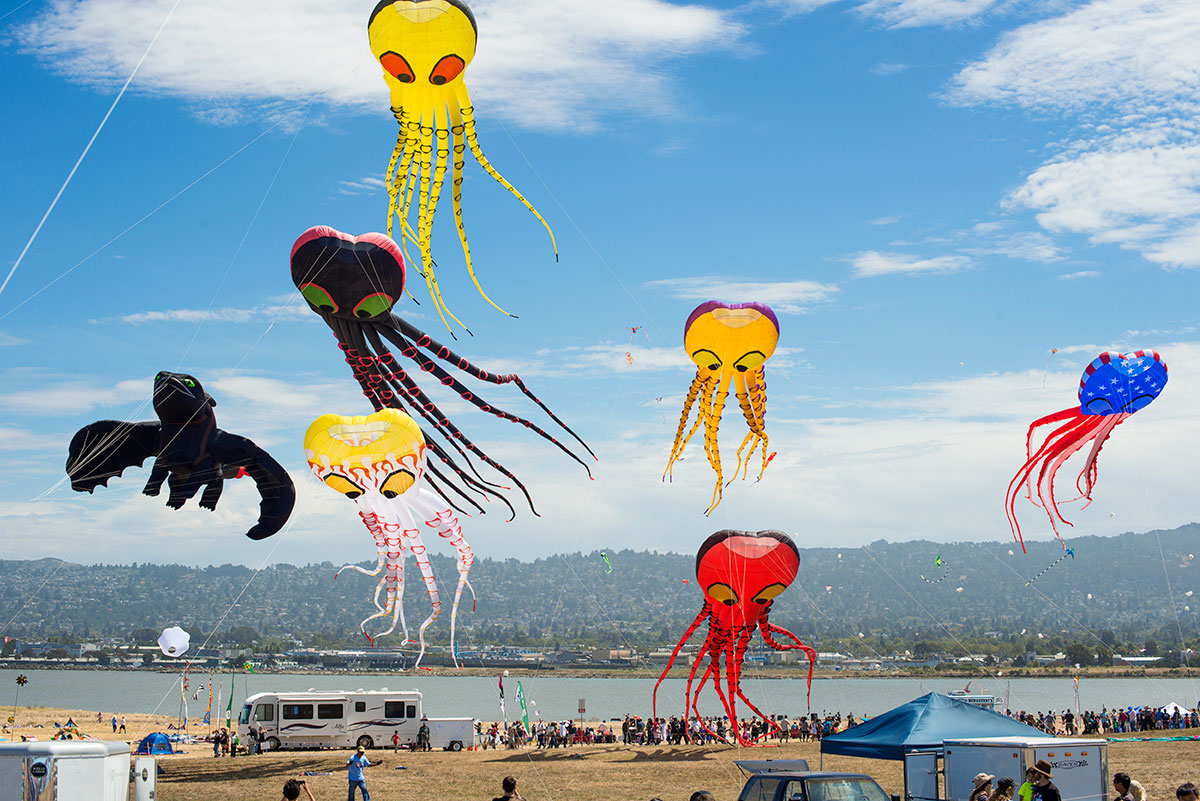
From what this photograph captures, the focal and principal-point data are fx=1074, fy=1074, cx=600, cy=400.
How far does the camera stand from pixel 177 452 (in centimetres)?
2202

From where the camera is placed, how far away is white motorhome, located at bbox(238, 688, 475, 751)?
27.5m

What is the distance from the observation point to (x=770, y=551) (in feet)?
85.7

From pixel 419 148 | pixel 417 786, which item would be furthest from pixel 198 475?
pixel 419 148

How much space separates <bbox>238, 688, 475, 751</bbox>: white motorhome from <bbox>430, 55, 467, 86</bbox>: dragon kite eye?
57.3ft

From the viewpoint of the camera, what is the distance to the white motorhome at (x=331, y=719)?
1083 inches

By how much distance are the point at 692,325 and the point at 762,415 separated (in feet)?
10.2

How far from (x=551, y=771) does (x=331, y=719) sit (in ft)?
24.5

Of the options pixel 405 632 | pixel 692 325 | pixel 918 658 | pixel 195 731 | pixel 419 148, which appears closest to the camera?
pixel 419 148

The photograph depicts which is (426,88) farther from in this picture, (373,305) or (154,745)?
(154,745)

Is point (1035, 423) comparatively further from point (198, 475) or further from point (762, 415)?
point (198, 475)

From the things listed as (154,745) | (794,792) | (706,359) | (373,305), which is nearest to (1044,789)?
(794,792)

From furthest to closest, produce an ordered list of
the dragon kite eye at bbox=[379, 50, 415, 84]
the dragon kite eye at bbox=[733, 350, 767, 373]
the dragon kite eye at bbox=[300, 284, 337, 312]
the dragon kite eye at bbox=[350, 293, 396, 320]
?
the dragon kite eye at bbox=[733, 350, 767, 373] < the dragon kite eye at bbox=[350, 293, 396, 320] < the dragon kite eye at bbox=[300, 284, 337, 312] < the dragon kite eye at bbox=[379, 50, 415, 84]

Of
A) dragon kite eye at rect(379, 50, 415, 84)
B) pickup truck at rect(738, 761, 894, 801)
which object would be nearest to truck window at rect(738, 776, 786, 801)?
pickup truck at rect(738, 761, 894, 801)

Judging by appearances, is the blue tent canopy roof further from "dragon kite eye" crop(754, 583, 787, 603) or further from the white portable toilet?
the white portable toilet
